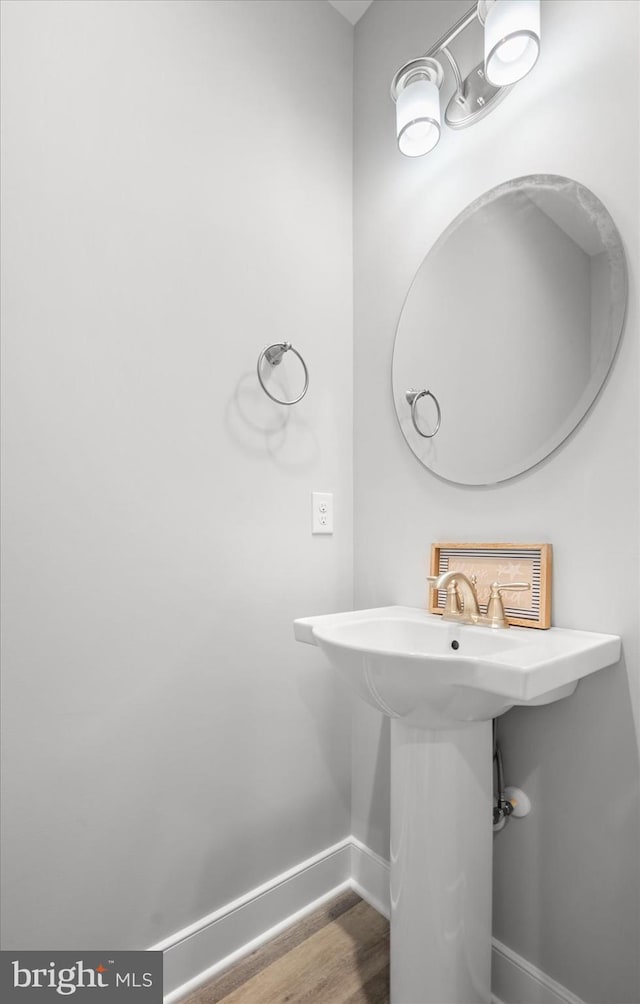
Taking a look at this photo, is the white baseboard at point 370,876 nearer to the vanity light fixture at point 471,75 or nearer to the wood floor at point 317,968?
the wood floor at point 317,968

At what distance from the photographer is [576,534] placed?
1104 millimetres

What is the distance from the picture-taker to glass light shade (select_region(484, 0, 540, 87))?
1091 mm

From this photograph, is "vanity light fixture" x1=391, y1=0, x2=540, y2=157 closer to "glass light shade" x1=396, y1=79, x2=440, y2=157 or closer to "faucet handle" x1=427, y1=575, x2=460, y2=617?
"glass light shade" x1=396, y1=79, x2=440, y2=157

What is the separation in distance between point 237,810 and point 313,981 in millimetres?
412

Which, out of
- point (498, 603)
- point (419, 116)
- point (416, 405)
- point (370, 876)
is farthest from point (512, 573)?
point (419, 116)

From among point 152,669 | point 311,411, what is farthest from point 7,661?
point 311,411

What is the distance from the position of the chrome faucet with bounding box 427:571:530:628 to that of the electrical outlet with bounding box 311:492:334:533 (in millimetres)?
443

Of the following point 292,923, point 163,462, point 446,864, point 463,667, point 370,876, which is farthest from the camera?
point 370,876

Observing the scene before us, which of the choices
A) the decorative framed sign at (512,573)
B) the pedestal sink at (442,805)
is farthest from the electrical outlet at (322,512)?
the pedestal sink at (442,805)

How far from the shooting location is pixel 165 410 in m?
1.28

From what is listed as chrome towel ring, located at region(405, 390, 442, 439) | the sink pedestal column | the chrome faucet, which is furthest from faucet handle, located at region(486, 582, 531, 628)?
chrome towel ring, located at region(405, 390, 442, 439)

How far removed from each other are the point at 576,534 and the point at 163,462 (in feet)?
3.10

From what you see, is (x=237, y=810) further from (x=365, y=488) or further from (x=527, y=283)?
(x=527, y=283)

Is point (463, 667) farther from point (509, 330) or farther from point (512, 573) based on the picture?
point (509, 330)
